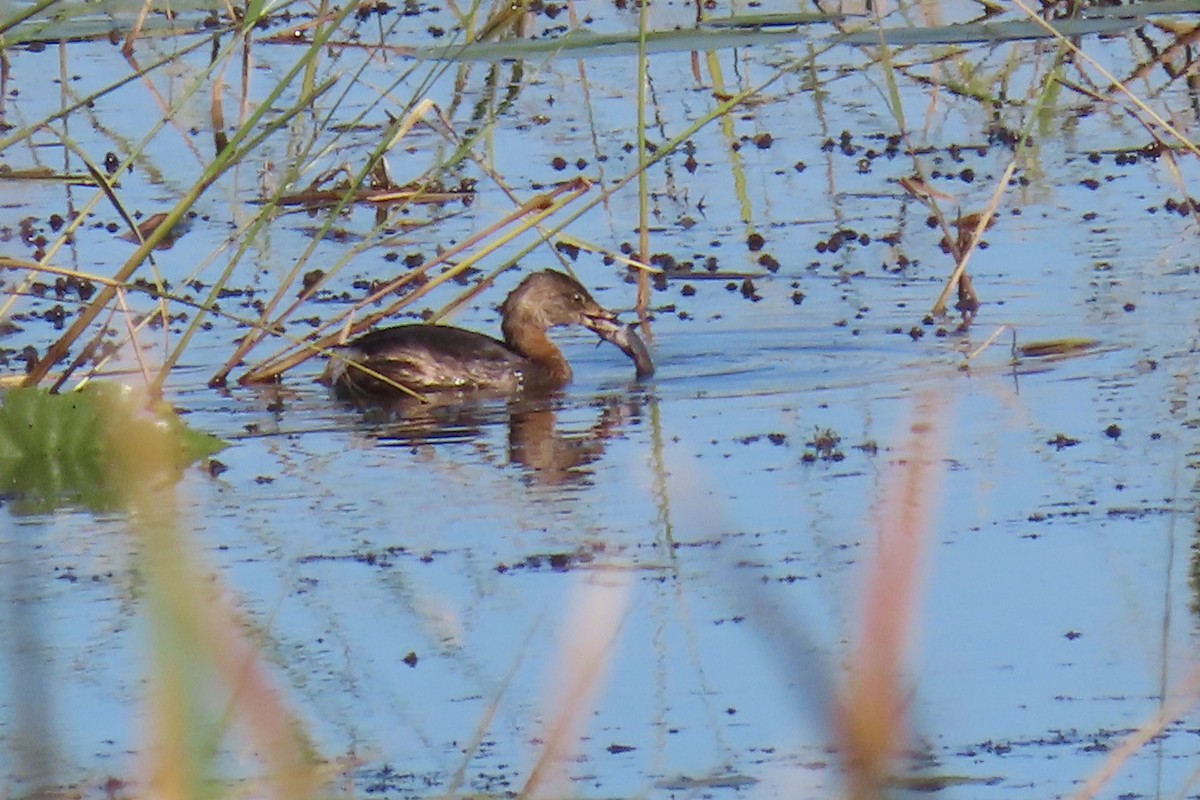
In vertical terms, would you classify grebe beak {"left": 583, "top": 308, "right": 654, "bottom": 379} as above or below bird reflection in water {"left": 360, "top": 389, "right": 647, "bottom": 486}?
above

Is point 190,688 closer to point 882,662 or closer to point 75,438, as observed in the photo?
point 882,662

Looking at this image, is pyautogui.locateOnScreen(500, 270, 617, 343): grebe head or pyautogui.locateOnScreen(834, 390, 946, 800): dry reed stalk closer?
pyautogui.locateOnScreen(834, 390, 946, 800): dry reed stalk

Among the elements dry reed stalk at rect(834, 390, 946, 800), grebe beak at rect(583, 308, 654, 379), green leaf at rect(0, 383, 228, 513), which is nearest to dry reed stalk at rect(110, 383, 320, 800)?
dry reed stalk at rect(834, 390, 946, 800)

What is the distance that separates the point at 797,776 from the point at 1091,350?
418 centimetres

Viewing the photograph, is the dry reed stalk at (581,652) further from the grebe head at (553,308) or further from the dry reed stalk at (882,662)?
the grebe head at (553,308)

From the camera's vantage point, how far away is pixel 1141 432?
294 inches

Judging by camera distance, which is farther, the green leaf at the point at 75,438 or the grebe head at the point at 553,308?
the grebe head at the point at 553,308

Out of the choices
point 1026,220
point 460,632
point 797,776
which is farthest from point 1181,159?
point 797,776

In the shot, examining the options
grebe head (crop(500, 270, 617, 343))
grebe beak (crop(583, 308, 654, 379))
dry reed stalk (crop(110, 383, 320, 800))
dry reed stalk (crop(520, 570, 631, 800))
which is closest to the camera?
dry reed stalk (crop(110, 383, 320, 800))

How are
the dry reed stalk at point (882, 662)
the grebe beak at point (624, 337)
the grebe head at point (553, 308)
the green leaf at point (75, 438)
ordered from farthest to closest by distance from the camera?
the grebe head at point (553, 308) → the grebe beak at point (624, 337) → the green leaf at point (75, 438) → the dry reed stalk at point (882, 662)

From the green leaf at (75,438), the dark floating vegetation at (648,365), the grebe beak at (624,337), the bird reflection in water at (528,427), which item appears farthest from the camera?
the grebe beak at (624,337)

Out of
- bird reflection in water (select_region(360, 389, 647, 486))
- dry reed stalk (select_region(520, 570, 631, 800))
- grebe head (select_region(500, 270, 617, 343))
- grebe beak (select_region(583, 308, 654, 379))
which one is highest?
grebe head (select_region(500, 270, 617, 343))

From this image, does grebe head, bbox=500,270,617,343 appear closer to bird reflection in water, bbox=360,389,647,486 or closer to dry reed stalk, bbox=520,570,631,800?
bird reflection in water, bbox=360,389,647,486

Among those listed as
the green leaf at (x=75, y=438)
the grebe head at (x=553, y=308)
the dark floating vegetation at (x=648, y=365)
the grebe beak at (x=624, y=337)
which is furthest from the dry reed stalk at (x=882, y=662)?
the grebe head at (x=553, y=308)
